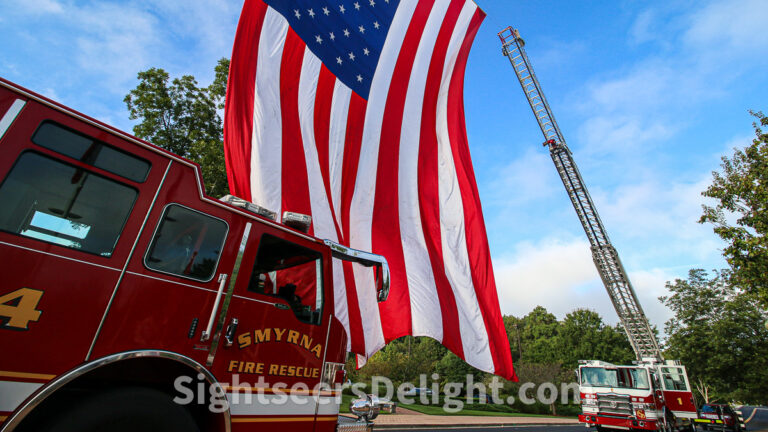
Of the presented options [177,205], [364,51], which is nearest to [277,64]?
[364,51]

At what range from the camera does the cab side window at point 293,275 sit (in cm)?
364

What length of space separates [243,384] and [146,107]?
13.9m

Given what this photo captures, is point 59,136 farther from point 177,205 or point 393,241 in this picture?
point 393,241

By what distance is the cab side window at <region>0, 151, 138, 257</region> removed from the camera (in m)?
2.30

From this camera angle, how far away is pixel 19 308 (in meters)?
2.14

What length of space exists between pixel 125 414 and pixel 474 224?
19.7ft

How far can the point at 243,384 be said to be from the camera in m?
3.04

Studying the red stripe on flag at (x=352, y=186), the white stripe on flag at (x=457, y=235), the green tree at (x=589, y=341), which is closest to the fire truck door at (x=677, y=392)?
the white stripe on flag at (x=457, y=235)

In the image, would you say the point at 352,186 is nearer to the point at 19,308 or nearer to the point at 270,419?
the point at 270,419

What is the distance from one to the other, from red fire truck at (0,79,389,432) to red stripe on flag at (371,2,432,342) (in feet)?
8.53

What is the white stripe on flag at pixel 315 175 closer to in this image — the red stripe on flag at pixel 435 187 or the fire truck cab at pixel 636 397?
the red stripe on flag at pixel 435 187

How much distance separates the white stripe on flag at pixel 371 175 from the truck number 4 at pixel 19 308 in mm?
4185

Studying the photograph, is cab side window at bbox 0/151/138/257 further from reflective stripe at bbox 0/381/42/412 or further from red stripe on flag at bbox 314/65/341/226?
red stripe on flag at bbox 314/65/341/226

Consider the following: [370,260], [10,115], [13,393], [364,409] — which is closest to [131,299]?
[13,393]
